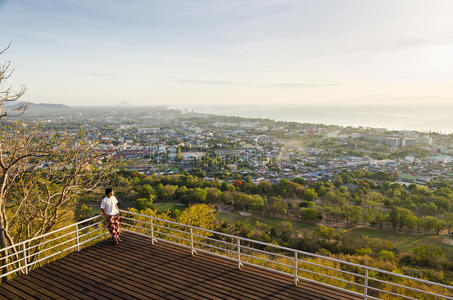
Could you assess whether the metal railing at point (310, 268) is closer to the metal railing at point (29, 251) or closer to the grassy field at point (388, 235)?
the metal railing at point (29, 251)

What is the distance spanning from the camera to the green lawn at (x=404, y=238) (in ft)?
74.2

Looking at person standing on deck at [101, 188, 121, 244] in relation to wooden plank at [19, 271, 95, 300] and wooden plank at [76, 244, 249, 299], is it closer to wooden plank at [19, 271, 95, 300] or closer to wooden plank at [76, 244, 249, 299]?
wooden plank at [76, 244, 249, 299]

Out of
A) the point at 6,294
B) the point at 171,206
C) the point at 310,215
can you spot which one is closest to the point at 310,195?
the point at 310,215

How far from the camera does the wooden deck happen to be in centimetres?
400

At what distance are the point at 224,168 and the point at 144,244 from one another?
143 feet

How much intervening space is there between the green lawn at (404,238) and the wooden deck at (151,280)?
22.8 m

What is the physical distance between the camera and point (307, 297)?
3.92 meters

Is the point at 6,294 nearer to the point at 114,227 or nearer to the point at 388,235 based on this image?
the point at 114,227

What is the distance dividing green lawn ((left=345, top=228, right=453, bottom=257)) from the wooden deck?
22785 millimetres

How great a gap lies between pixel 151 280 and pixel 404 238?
86.3 feet

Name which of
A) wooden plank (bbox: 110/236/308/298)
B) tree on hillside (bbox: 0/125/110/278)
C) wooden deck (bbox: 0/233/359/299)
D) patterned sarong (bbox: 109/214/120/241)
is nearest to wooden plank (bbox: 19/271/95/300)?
wooden deck (bbox: 0/233/359/299)

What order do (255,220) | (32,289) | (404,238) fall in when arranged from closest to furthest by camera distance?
(32,289) → (404,238) → (255,220)

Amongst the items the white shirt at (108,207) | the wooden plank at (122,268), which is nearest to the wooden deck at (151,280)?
the wooden plank at (122,268)

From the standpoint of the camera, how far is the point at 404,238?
2417 cm
